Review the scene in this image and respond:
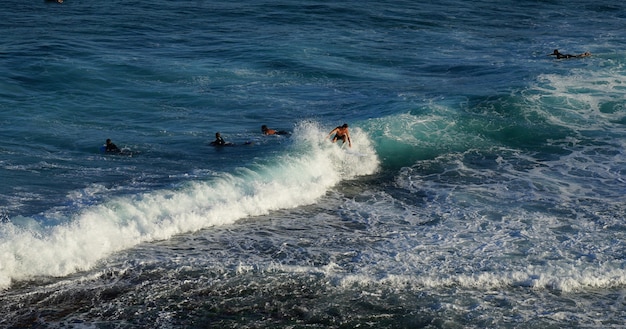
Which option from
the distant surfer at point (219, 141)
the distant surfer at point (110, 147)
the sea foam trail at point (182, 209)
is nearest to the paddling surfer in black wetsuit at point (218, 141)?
the distant surfer at point (219, 141)

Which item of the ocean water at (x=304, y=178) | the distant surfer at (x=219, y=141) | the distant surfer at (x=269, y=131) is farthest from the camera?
the distant surfer at (x=269, y=131)

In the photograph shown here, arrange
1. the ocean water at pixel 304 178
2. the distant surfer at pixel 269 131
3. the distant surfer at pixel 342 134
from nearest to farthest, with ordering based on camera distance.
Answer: the ocean water at pixel 304 178 < the distant surfer at pixel 342 134 < the distant surfer at pixel 269 131

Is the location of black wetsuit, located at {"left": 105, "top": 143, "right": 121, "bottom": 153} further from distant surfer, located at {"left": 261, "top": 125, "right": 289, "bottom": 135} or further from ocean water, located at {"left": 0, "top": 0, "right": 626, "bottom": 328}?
distant surfer, located at {"left": 261, "top": 125, "right": 289, "bottom": 135}

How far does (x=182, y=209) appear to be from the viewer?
18938 millimetres

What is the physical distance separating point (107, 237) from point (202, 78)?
52.9ft

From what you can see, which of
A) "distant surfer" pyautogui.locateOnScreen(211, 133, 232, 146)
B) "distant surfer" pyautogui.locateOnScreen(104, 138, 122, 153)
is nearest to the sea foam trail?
"distant surfer" pyautogui.locateOnScreen(211, 133, 232, 146)

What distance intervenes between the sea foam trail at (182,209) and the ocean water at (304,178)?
0.23 ft

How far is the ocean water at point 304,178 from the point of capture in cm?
1457

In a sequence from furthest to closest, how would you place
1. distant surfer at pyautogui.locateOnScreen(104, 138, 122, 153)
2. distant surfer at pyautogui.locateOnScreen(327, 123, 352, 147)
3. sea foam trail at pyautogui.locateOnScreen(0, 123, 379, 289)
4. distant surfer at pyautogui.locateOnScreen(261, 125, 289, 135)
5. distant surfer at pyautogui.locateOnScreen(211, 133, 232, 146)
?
distant surfer at pyautogui.locateOnScreen(261, 125, 289, 135) → distant surfer at pyautogui.locateOnScreen(327, 123, 352, 147) → distant surfer at pyautogui.locateOnScreen(211, 133, 232, 146) → distant surfer at pyautogui.locateOnScreen(104, 138, 122, 153) → sea foam trail at pyautogui.locateOnScreen(0, 123, 379, 289)

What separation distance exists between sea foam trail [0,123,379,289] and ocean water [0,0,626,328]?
0.07m

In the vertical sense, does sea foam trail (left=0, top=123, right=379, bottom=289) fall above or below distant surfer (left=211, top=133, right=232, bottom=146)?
below

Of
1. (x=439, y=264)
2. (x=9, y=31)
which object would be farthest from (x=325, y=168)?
(x=9, y=31)

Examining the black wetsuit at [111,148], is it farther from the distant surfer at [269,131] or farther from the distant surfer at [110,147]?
the distant surfer at [269,131]

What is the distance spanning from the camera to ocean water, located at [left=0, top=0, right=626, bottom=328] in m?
14.6
